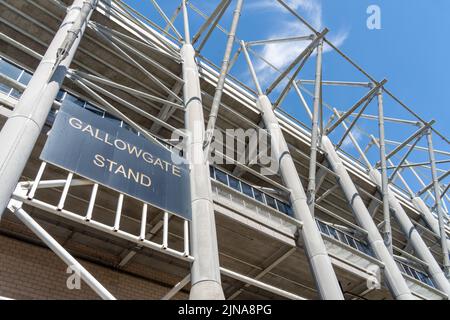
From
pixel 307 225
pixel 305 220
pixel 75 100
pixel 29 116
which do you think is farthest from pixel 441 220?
pixel 29 116

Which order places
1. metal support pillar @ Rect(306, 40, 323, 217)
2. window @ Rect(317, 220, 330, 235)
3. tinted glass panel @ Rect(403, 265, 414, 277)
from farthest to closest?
tinted glass panel @ Rect(403, 265, 414, 277), window @ Rect(317, 220, 330, 235), metal support pillar @ Rect(306, 40, 323, 217)

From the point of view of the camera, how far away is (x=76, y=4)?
13445mm

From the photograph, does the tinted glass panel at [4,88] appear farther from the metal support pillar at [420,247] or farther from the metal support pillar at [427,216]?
the metal support pillar at [427,216]

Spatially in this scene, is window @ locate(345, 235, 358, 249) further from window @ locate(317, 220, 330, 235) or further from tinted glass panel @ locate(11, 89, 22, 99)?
tinted glass panel @ locate(11, 89, 22, 99)

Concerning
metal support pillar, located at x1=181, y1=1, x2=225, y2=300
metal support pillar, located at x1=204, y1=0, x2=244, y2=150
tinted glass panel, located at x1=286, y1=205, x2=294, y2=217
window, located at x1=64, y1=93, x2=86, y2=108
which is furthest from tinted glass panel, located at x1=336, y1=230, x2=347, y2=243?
window, located at x1=64, y1=93, x2=86, y2=108

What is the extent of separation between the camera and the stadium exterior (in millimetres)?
9023

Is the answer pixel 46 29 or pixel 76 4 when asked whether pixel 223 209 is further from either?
pixel 46 29

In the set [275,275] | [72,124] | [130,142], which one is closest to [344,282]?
[275,275]

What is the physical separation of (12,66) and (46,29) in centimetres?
482

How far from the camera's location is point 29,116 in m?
8.67

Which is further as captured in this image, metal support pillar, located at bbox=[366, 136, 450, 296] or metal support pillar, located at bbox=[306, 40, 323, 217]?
metal support pillar, located at bbox=[366, 136, 450, 296]

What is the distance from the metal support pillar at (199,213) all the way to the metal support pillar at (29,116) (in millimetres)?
4346

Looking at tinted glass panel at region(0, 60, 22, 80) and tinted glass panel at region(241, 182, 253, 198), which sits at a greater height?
tinted glass panel at region(0, 60, 22, 80)

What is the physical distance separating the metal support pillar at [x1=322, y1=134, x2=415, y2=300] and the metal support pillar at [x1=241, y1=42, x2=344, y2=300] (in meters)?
4.59
